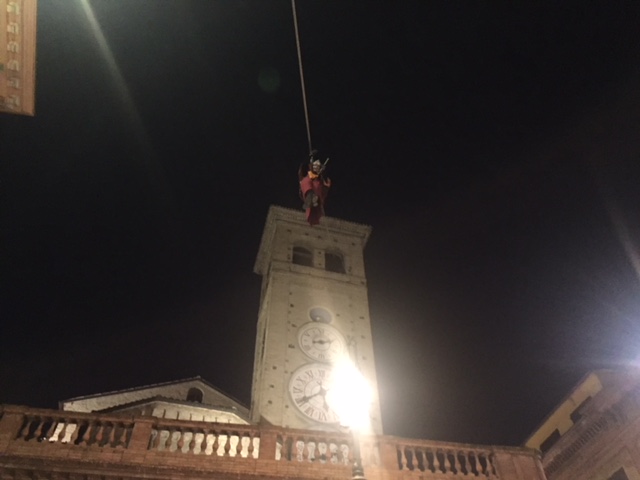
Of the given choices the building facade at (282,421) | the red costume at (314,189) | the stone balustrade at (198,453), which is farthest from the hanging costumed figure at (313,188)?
the stone balustrade at (198,453)

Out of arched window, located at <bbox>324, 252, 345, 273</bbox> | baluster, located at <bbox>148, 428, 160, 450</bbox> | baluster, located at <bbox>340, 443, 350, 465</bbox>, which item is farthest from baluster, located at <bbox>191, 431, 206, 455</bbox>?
arched window, located at <bbox>324, 252, 345, 273</bbox>

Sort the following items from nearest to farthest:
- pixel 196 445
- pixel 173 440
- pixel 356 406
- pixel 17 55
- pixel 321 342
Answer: pixel 356 406
pixel 17 55
pixel 196 445
pixel 173 440
pixel 321 342

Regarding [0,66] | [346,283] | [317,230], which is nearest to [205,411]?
[346,283]

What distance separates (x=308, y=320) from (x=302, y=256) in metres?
4.58

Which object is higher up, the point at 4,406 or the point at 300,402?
the point at 300,402

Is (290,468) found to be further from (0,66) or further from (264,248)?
(264,248)

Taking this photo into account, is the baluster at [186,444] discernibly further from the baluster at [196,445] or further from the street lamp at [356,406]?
the street lamp at [356,406]

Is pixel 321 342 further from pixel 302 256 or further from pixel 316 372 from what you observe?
pixel 302 256

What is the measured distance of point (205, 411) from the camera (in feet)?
73.9

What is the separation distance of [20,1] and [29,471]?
9320 mm

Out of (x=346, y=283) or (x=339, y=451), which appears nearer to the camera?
(x=339, y=451)

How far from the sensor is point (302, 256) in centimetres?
2503

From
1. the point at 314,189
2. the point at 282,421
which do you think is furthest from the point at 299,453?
the point at 314,189

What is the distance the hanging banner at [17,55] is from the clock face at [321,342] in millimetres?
12140
